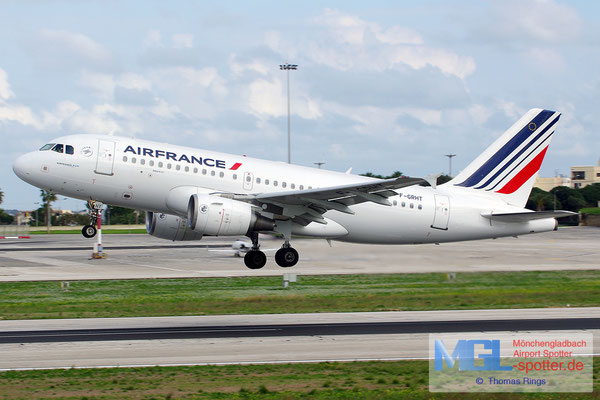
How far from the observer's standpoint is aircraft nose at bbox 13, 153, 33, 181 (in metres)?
31.1

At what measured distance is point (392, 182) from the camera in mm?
27953

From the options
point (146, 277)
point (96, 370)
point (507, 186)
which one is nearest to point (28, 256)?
point (146, 277)

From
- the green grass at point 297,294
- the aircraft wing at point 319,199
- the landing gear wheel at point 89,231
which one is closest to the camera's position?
the aircraft wing at point 319,199

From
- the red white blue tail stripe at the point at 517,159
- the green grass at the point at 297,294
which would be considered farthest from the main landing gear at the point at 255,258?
the red white blue tail stripe at the point at 517,159

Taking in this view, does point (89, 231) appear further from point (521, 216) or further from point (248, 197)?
point (521, 216)

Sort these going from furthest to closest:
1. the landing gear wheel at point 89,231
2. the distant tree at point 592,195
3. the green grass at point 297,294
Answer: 1. the distant tree at point 592,195
2. the green grass at point 297,294
3. the landing gear wheel at point 89,231

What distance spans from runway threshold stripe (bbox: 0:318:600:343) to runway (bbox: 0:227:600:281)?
30.1 feet

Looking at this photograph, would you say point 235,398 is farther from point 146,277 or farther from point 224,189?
point 146,277

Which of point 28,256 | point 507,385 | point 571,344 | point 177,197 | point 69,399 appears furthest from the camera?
point 28,256

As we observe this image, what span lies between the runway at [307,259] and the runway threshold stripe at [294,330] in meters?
9.18

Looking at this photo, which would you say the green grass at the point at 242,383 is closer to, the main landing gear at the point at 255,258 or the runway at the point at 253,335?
the runway at the point at 253,335

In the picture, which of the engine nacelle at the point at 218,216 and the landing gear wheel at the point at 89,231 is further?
the landing gear wheel at the point at 89,231

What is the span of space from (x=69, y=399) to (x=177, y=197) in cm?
1508

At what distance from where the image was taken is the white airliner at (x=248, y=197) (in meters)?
30.4
